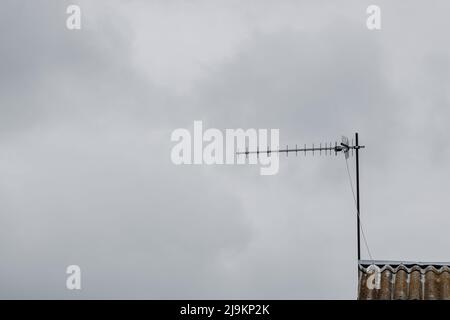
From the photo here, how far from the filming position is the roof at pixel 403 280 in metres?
22.9

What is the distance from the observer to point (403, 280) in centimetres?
2348

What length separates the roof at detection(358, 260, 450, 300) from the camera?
22875 mm
